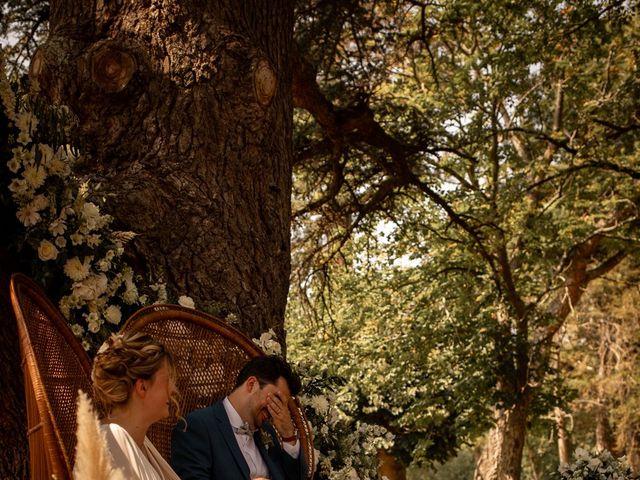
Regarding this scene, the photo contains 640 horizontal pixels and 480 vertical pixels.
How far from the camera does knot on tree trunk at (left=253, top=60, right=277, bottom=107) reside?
559 centimetres

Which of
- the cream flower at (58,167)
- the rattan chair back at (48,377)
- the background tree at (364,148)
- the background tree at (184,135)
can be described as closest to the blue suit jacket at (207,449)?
the rattan chair back at (48,377)

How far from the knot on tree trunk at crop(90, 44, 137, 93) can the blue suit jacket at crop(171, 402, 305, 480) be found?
6.93 ft

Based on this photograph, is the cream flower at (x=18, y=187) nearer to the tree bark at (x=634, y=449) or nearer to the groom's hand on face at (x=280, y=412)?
the groom's hand on face at (x=280, y=412)

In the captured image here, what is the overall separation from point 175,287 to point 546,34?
669 cm

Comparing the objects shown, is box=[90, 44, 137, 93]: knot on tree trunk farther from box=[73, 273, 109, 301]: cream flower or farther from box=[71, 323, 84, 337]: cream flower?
box=[71, 323, 84, 337]: cream flower

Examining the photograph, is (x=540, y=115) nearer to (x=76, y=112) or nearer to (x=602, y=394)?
(x=602, y=394)

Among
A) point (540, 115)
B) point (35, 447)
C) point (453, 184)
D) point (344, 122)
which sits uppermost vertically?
point (540, 115)

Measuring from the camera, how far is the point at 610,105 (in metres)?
12.6

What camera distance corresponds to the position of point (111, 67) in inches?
210

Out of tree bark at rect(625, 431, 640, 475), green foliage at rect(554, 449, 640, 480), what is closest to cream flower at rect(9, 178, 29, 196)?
green foliage at rect(554, 449, 640, 480)

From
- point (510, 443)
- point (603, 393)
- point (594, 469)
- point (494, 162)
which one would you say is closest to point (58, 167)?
point (594, 469)

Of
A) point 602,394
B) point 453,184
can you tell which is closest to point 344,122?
point 453,184

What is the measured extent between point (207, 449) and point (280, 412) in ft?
1.36

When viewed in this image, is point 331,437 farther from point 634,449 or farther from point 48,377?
point 634,449
